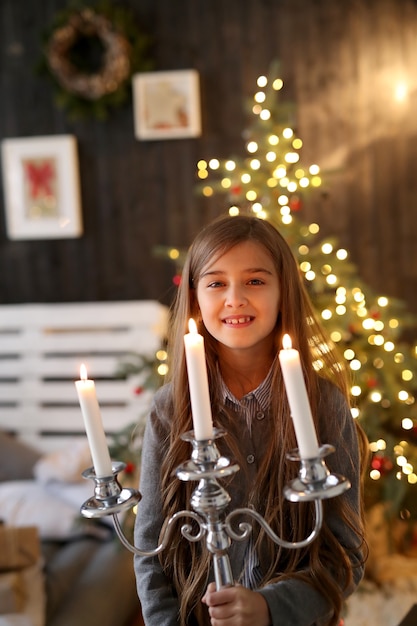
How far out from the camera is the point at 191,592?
Result: 127cm

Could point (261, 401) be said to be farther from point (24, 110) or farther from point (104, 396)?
point (24, 110)

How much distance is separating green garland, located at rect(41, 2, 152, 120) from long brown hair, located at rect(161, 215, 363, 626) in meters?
2.54

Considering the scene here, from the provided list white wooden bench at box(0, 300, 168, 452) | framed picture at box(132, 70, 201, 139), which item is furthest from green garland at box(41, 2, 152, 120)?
white wooden bench at box(0, 300, 168, 452)

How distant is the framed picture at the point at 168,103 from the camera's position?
3.64 m

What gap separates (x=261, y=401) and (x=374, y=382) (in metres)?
1.46

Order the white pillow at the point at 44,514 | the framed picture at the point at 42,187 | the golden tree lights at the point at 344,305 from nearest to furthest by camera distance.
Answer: the golden tree lights at the point at 344,305
the white pillow at the point at 44,514
the framed picture at the point at 42,187

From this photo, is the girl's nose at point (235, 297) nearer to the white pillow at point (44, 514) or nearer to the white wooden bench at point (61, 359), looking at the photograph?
the white pillow at point (44, 514)

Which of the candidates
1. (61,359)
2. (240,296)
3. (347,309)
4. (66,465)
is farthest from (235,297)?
(61,359)

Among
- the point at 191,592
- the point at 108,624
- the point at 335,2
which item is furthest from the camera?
the point at 335,2

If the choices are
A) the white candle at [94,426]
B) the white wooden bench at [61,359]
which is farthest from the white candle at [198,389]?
the white wooden bench at [61,359]

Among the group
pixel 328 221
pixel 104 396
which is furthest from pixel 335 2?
pixel 104 396

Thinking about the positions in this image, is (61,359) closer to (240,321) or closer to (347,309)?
(347,309)

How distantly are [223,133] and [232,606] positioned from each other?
2953mm

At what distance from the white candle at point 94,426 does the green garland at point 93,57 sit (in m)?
2.97
